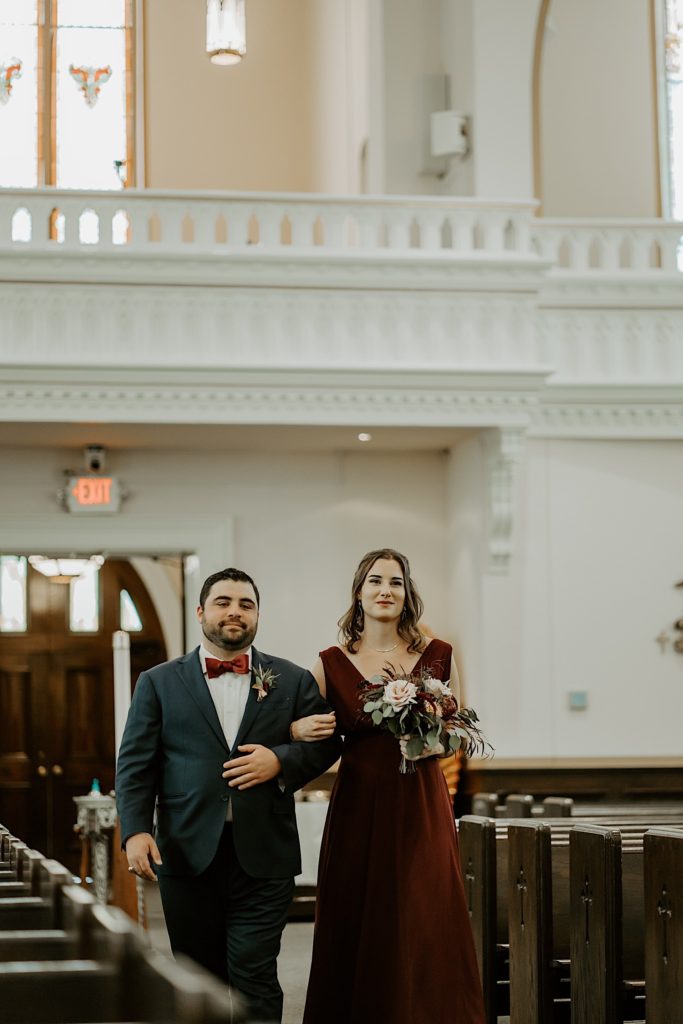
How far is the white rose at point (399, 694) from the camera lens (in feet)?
15.3

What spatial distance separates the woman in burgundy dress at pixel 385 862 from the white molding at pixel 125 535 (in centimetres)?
571

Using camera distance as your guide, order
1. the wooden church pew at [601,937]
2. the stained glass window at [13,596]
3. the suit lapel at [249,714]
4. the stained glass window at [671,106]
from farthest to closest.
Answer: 1. the stained glass window at [13,596]
2. the stained glass window at [671,106]
3. the suit lapel at [249,714]
4. the wooden church pew at [601,937]

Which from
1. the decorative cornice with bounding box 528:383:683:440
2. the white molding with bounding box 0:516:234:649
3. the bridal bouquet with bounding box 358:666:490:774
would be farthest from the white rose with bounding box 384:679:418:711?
the white molding with bounding box 0:516:234:649

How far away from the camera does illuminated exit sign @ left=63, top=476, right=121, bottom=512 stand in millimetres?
10547

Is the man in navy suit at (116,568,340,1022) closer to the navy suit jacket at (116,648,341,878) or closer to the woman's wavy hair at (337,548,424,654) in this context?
the navy suit jacket at (116,648,341,878)

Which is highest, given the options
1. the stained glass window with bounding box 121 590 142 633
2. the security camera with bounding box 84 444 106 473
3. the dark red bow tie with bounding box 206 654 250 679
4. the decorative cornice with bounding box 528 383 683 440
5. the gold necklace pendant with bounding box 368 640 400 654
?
the decorative cornice with bounding box 528 383 683 440

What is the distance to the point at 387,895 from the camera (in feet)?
15.8

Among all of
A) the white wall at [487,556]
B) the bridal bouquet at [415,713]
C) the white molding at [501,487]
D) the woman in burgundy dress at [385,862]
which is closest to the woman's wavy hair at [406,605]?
the woman in burgundy dress at [385,862]

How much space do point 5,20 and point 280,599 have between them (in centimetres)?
658

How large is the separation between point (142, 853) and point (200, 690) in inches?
20.4

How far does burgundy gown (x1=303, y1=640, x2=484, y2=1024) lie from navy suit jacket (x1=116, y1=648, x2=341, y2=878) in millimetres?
196

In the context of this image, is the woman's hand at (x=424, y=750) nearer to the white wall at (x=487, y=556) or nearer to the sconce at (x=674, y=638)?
the white wall at (x=487, y=556)

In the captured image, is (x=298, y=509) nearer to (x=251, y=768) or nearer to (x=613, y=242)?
(x=613, y=242)

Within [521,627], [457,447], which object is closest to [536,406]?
[457,447]
